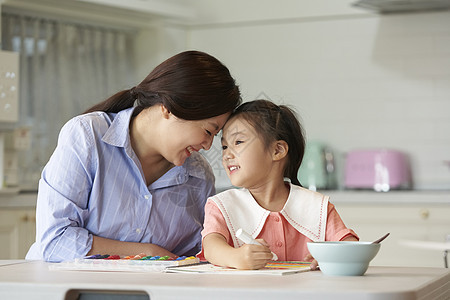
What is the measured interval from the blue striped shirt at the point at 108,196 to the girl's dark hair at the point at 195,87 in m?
0.16

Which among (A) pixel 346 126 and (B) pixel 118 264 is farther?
(A) pixel 346 126

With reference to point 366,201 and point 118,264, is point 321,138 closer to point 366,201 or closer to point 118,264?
point 366,201

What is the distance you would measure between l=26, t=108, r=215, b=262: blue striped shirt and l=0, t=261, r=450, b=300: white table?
0.39 metres

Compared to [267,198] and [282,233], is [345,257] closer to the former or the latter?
[282,233]

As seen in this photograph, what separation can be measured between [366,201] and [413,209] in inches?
10.9

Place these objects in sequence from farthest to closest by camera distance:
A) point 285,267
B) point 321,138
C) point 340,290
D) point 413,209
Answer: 1. point 321,138
2. point 413,209
3. point 285,267
4. point 340,290

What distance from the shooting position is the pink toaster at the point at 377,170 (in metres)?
4.51

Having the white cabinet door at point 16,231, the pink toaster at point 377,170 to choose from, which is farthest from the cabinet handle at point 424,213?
the white cabinet door at point 16,231

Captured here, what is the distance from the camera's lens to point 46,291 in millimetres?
1189

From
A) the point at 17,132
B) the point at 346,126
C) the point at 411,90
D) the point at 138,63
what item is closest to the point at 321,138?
the point at 346,126

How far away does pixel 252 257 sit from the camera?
1438 millimetres

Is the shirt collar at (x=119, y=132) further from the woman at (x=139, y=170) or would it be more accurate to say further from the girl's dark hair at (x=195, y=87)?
the girl's dark hair at (x=195, y=87)

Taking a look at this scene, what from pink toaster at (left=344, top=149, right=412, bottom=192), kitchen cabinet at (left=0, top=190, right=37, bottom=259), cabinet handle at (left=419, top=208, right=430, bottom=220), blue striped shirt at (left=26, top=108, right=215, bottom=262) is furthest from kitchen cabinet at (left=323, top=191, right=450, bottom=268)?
blue striped shirt at (left=26, top=108, right=215, bottom=262)

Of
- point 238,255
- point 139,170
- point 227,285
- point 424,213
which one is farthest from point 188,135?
point 424,213
